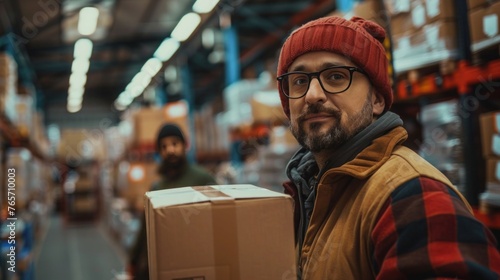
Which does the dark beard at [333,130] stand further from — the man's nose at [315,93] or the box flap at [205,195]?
the box flap at [205,195]

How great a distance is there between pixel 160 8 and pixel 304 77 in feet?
35.5

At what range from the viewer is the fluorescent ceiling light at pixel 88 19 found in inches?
325

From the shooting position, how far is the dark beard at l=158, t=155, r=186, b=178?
476 centimetres

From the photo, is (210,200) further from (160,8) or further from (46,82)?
(46,82)

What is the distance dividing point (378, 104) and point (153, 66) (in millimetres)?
11257

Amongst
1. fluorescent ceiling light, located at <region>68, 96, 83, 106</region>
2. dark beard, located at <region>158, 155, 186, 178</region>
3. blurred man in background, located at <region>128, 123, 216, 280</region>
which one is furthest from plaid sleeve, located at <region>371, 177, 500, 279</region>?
fluorescent ceiling light, located at <region>68, 96, 83, 106</region>

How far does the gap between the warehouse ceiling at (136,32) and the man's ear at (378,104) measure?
19.3 feet

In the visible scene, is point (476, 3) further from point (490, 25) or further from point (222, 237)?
point (222, 237)

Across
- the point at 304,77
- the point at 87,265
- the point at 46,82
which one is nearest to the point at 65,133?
the point at 46,82

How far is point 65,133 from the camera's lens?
60.8 feet

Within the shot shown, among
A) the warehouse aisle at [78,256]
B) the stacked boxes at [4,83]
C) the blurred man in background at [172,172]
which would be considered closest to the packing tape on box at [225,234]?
the blurred man in background at [172,172]

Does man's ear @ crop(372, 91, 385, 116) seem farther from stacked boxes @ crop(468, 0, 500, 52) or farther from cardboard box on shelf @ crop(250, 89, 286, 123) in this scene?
cardboard box on shelf @ crop(250, 89, 286, 123)

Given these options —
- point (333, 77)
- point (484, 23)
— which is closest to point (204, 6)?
point (484, 23)

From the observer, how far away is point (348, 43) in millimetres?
1663
